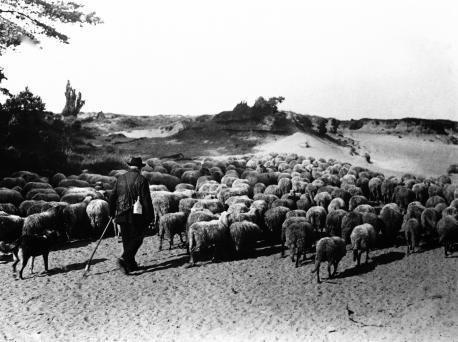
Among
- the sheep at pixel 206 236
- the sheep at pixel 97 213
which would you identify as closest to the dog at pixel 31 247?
the sheep at pixel 97 213

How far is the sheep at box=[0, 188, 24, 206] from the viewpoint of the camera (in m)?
12.6

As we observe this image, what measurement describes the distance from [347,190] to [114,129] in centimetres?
3258

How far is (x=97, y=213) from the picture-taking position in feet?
37.1

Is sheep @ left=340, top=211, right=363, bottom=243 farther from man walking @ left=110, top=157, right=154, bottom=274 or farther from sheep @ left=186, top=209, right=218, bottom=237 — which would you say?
man walking @ left=110, top=157, right=154, bottom=274

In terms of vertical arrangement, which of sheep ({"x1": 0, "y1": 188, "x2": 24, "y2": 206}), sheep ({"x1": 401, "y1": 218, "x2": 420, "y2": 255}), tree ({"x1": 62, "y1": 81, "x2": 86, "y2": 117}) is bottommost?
sheep ({"x1": 401, "y1": 218, "x2": 420, "y2": 255})

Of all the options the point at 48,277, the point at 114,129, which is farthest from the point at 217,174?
the point at 114,129

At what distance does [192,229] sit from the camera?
947cm

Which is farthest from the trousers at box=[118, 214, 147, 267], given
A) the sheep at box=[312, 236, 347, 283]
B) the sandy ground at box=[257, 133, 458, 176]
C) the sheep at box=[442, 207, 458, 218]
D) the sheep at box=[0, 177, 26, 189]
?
the sandy ground at box=[257, 133, 458, 176]

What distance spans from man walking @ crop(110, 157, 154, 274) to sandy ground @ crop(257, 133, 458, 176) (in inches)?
878

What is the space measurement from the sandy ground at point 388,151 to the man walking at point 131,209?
73.2 feet

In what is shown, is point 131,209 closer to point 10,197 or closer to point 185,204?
point 185,204

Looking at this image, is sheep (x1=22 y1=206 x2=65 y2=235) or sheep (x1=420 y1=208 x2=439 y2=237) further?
sheep (x1=420 y1=208 x2=439 y2=237)

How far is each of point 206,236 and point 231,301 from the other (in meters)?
2.01

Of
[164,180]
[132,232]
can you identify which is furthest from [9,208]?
[164,180]
